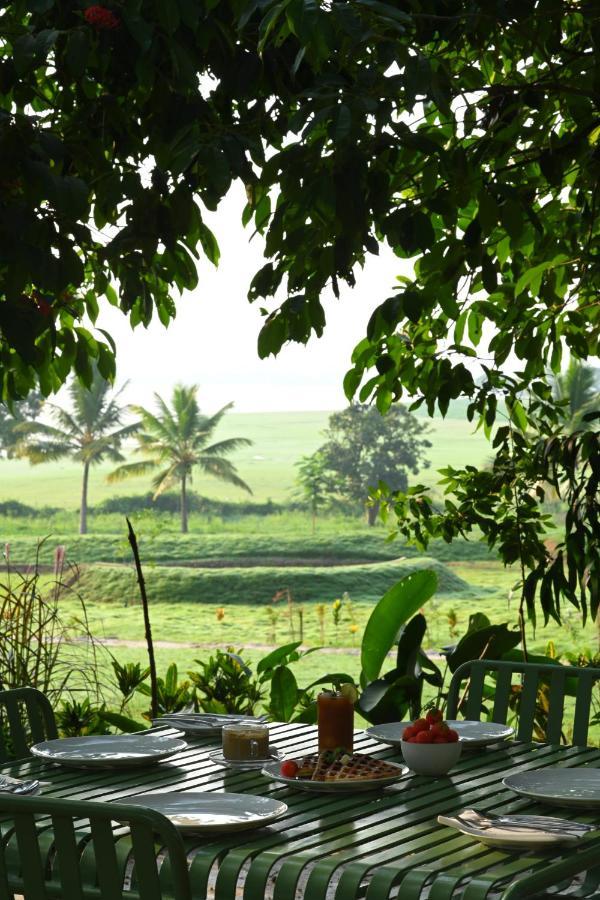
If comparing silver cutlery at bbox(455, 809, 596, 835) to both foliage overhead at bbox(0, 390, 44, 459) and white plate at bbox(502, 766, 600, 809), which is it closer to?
white plate at bbox(502, 766, 600, 809)

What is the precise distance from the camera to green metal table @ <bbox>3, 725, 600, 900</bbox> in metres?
1.47

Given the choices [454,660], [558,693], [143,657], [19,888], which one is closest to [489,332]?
[454,660]

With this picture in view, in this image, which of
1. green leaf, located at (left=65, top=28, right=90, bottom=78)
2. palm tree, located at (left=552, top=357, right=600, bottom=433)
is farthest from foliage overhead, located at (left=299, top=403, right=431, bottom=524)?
green leaf, located at (left=65, top=28, right=90, bottom=78)

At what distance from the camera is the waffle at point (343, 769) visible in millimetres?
1966

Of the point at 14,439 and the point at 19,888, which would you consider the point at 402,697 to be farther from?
the point at 14,439

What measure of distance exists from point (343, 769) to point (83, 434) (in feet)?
117

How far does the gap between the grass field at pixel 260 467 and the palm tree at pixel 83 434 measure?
958 mm

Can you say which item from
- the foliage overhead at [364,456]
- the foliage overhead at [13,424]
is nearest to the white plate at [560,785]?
the foliage overhead at [364,456]

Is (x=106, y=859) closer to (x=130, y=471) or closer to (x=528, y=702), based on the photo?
(x=528, y=702)

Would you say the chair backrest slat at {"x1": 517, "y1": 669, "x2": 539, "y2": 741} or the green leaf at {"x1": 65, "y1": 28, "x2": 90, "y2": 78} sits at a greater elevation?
the green leaf at {"x1": 65, "y1": 28, "x2": 90, "y2": 78}

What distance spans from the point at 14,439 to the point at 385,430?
11955 millimetres

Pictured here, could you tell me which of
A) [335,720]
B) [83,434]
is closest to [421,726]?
[335,720]

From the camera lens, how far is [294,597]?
3366 centimetres

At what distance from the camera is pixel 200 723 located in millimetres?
2488
